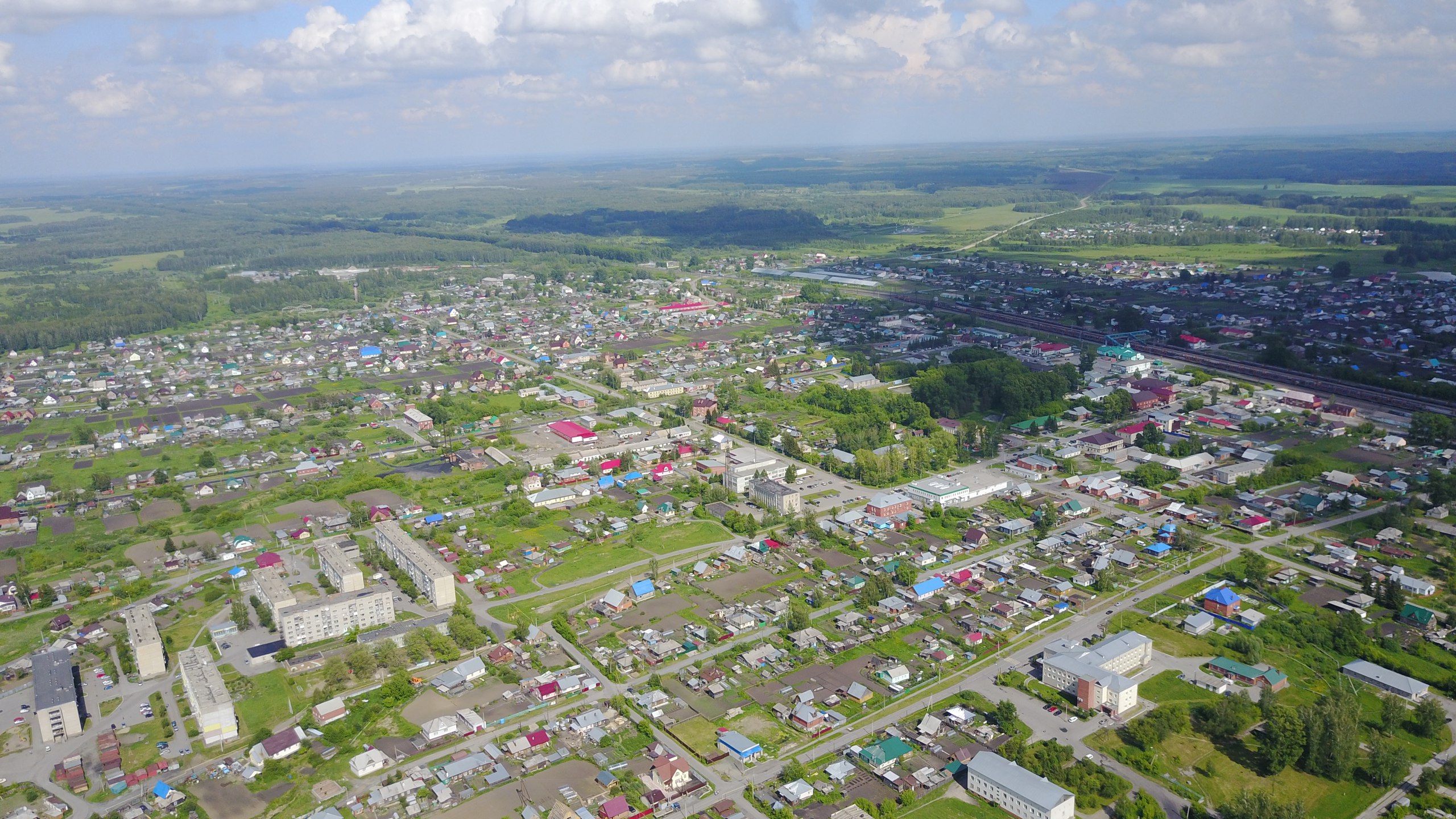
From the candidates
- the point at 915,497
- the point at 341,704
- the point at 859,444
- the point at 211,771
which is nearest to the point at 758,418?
the point at 859,444

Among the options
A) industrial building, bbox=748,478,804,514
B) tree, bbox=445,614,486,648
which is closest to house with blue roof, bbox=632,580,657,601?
tree, bbox=445,614,486,648

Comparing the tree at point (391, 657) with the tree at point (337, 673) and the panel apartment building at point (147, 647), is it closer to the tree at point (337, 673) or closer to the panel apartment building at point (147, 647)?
the tree at point (337, 673)

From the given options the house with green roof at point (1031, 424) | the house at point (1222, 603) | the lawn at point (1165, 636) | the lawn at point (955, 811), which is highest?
the house with green roof at point (1031, 424)

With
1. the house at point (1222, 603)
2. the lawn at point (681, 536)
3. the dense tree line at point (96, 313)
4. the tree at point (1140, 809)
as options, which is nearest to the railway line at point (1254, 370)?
the house at point (1222, 603)

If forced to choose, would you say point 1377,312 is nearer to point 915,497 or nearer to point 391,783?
point 915,497

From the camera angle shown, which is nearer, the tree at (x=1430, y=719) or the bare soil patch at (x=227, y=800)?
the bare soil patch at (x=227, y=800)

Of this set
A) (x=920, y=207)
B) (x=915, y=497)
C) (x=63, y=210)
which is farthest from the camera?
(x=63, y=210)

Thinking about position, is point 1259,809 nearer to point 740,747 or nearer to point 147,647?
point 740,747
